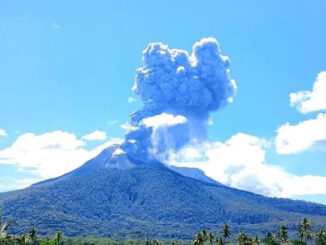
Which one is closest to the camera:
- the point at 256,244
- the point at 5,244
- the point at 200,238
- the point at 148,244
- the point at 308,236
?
the point at 5,244

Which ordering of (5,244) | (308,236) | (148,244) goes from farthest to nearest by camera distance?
(148,244) < (308,236) < (5,244)

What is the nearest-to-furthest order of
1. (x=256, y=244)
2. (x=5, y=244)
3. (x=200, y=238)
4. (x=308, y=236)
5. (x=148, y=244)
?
(x=5, y=244) → (x=256, y=244) → (x=200, y=238) → (x=308, y=236) → (x=148, y=244)

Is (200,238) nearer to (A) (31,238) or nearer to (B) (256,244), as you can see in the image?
(B) (256,244)

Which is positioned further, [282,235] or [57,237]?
[282,235]

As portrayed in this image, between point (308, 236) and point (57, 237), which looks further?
point (308, 236)

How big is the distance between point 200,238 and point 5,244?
62.2 metres

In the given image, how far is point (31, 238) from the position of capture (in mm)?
121250

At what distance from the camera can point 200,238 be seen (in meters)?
126

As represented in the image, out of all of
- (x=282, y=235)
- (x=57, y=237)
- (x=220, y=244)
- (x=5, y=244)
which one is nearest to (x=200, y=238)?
(x=220, y=244)

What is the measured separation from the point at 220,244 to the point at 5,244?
68417 mm

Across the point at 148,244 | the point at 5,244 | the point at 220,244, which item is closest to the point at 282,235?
the point at 220,244

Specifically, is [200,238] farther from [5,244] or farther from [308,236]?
[5,244]

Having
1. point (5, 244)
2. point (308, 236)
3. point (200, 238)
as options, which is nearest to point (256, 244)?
point (200, 238)

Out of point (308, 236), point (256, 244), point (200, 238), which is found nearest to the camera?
point (256, 244)
